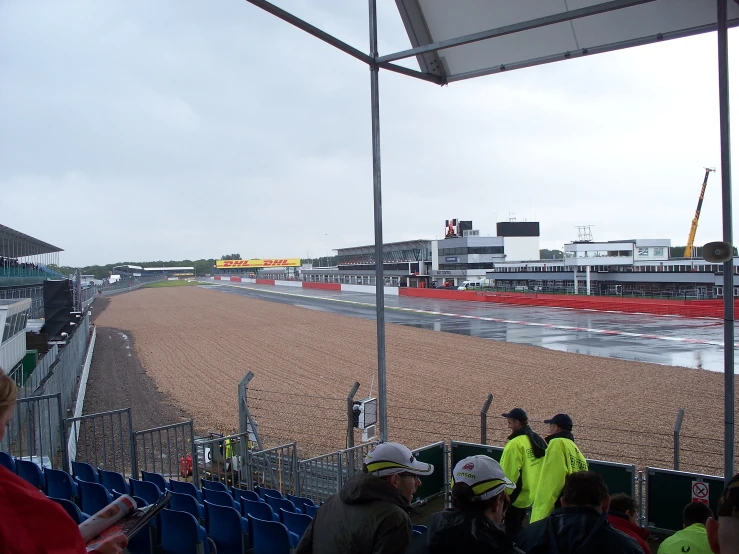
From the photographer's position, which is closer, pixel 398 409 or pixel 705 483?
pixel 705 483

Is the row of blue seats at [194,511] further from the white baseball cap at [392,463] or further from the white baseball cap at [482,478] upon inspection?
the white baseball cap at [482,478]

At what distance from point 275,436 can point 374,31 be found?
317 inches

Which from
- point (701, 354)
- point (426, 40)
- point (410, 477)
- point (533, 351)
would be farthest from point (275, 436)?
point (701, 354)

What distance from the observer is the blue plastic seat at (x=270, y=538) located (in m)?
3.98

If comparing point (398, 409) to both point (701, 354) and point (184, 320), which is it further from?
point (184, 320)

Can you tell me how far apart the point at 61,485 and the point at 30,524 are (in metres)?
4.83

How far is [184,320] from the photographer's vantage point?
38.9 metres

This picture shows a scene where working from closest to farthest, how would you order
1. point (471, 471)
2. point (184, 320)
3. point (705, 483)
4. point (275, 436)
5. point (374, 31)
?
1. point (471, 471)
2. point (374, 31)
3. point (705, 483)
4. point (275, 436)
5. point (184, 320)

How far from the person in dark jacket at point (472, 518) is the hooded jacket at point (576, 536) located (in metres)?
0.18

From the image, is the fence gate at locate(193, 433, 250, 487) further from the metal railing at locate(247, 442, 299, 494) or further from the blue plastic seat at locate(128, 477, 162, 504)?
the blue plastic seat at locate(128, 477, 162, 504)

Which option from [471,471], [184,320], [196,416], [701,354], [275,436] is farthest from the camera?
[184,320]

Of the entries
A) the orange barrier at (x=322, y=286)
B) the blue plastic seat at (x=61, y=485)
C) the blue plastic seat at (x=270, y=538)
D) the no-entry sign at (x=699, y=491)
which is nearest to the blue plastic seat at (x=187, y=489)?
the blue plastic seat at (x=61, y=485)

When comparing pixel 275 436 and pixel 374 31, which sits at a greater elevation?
pixel 374 31

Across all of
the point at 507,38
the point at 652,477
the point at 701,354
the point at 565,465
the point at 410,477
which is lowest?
the point at 701,354
